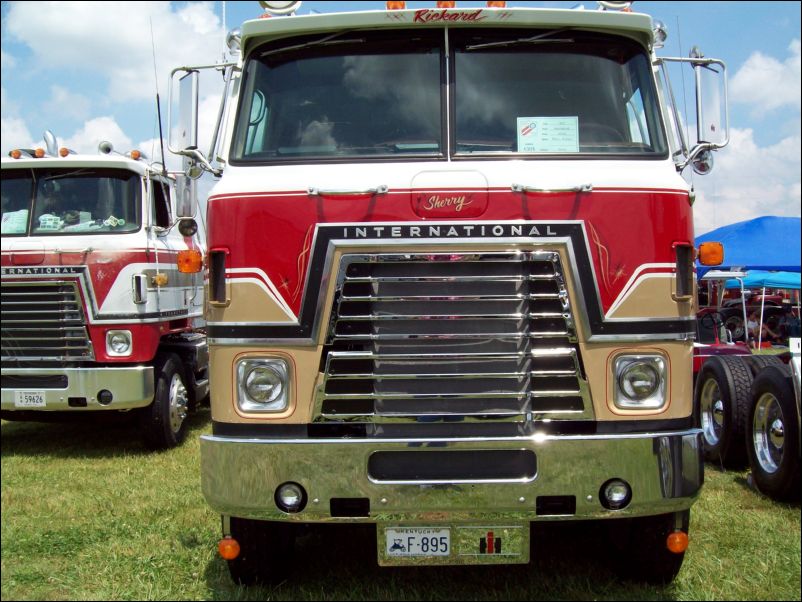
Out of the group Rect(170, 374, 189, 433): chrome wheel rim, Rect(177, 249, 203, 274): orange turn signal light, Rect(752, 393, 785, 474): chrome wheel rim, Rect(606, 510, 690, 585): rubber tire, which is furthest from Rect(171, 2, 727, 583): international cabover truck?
Rect(170, 374, 189, 433): chrome wheel rim

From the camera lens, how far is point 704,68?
14.5 ft

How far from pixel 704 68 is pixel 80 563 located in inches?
182

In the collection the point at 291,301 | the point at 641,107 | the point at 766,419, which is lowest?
the point at 766,419

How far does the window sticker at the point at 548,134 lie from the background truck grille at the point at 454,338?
0.74 meters

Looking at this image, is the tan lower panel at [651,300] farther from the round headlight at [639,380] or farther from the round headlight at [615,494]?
the round headlight at [615,494]

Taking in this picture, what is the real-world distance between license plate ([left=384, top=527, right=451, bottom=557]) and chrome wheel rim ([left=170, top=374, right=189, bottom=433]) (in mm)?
4972

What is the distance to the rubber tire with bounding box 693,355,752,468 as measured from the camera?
680 cm

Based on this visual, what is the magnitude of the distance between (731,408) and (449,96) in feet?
14.1

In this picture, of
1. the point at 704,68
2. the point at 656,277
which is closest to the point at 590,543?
the point at 656,277

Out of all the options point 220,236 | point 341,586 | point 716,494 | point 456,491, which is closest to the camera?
point 456,491

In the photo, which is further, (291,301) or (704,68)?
(704,68)

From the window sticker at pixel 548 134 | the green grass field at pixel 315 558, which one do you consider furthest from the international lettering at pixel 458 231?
the green grass field at pixel 315 558

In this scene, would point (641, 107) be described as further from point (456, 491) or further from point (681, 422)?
point (456, 491)

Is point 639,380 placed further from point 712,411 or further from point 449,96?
point 712,411
